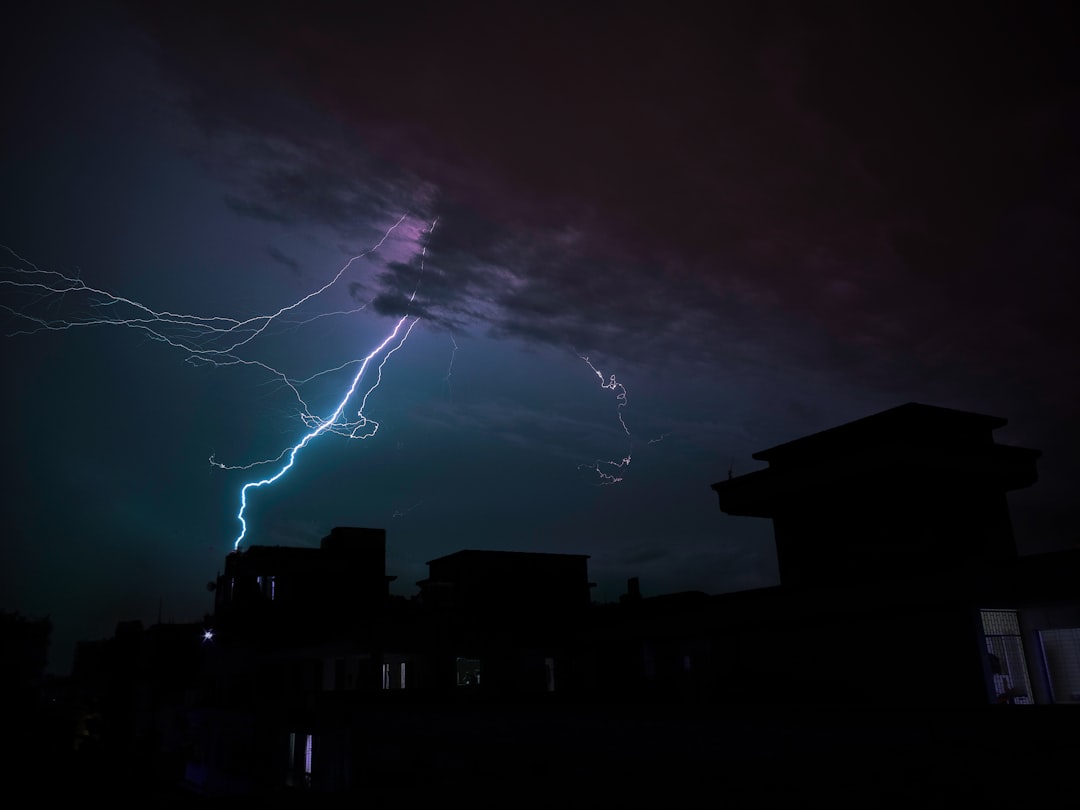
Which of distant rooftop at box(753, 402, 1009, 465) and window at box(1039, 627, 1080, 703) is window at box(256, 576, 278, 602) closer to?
distant rooftop at box(753, 402, 1009, 465)

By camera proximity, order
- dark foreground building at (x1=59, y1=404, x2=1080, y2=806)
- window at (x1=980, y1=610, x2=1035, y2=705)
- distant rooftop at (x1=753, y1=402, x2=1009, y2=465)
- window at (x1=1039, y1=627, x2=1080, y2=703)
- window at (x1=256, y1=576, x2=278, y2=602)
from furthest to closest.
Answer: window at (x1=256, y1=576, x2=278, y2=602) < distant rooftop at (x1=753, y1=402, x2=1009, y2=465) < window at (x1=1039, y1=627, x2=1080, y2=703) < window at (x1=980, y1=610, x2=1035, y2=705) < dark foreground building at (x1=59, y1=404, x2=1080, y2=806)

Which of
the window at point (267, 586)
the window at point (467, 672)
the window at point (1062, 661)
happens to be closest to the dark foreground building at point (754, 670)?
the window at point (1062, 661)

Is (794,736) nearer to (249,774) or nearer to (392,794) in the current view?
(392,794)

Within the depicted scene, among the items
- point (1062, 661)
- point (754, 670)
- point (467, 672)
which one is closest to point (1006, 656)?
point (1062, 661)

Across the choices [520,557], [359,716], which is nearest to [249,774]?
[359,716]

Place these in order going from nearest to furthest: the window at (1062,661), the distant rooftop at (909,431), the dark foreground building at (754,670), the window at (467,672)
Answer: the dark foreground building at (754,670), the window at (1062,661), the distant rooftop at (909,431), the window at (467,672)

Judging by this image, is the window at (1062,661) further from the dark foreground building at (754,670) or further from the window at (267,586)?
the window at (267,586)

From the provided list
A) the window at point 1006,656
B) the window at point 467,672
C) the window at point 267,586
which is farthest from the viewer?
the window at point 267,586

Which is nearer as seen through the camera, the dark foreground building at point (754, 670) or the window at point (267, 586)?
the dark foreground building at point (754, 670)

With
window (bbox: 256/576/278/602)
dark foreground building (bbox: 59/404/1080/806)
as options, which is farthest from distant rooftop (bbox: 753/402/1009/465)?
window (bbox: 256/576/278/602)

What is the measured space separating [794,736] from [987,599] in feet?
20.2

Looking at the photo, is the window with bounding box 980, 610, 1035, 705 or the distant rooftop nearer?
the window with bounding box 980, 610, 1035, 705

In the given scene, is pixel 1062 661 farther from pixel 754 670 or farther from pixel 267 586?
pixel 267 586

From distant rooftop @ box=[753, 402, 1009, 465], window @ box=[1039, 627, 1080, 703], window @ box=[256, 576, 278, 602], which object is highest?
distant rooftop @ box=[753, 402, 1009, 465]
